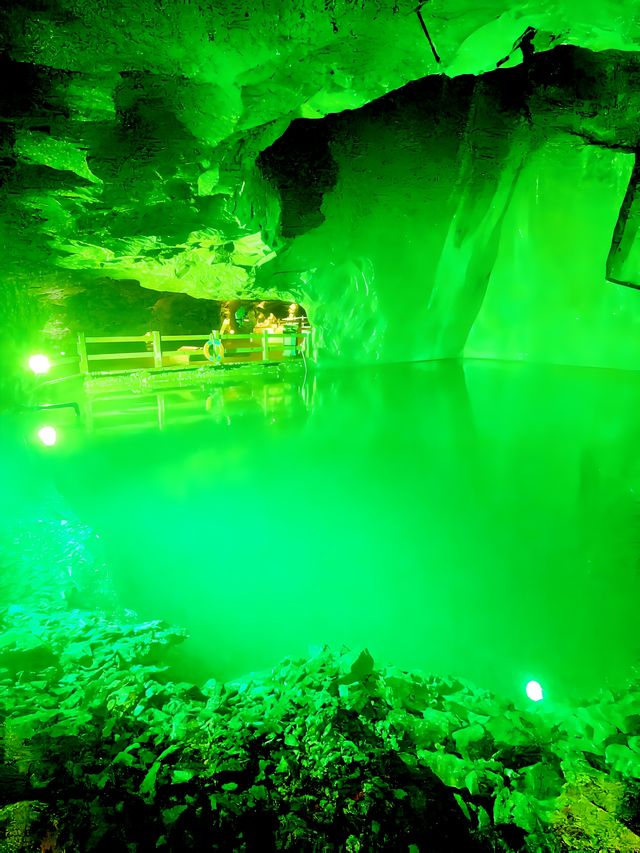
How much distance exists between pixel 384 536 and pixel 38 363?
6.48 meters

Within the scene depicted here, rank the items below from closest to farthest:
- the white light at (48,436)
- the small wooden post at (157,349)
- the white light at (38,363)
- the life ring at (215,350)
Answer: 1. the white light at (48,436)
2. the white light at (38,363)
3. the small wooden post at (157,349)
4. the life ring at (215,350)

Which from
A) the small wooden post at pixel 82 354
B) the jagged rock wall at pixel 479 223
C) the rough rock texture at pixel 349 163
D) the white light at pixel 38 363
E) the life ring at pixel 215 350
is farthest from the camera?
the life ring at pixel 215 350

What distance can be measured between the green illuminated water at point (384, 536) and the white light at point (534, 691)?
0.09 feet

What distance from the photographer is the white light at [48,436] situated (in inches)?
183

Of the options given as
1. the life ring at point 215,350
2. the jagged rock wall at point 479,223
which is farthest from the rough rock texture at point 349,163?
the life ring at point 215,350

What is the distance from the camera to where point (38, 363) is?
6.62 metres

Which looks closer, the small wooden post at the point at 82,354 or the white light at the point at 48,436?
the white light at the point at 48,436

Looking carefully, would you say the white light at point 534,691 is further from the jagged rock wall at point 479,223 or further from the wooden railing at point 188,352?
the wooden railing at point 188,352

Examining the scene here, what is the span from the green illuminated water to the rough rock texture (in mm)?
2535

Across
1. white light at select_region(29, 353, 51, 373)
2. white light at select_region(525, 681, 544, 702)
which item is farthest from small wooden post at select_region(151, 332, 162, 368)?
white light at select_region(525, 681, 544, 702)

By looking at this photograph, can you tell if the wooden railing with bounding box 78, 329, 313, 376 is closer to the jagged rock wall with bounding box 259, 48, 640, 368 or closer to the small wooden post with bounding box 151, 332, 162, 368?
the small wooden post with bounding box 151, 332, 162, 368

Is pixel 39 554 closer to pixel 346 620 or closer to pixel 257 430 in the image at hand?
pixel 346 620

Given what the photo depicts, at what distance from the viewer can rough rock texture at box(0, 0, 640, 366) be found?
8.12 feet

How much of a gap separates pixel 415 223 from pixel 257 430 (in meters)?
6.41
